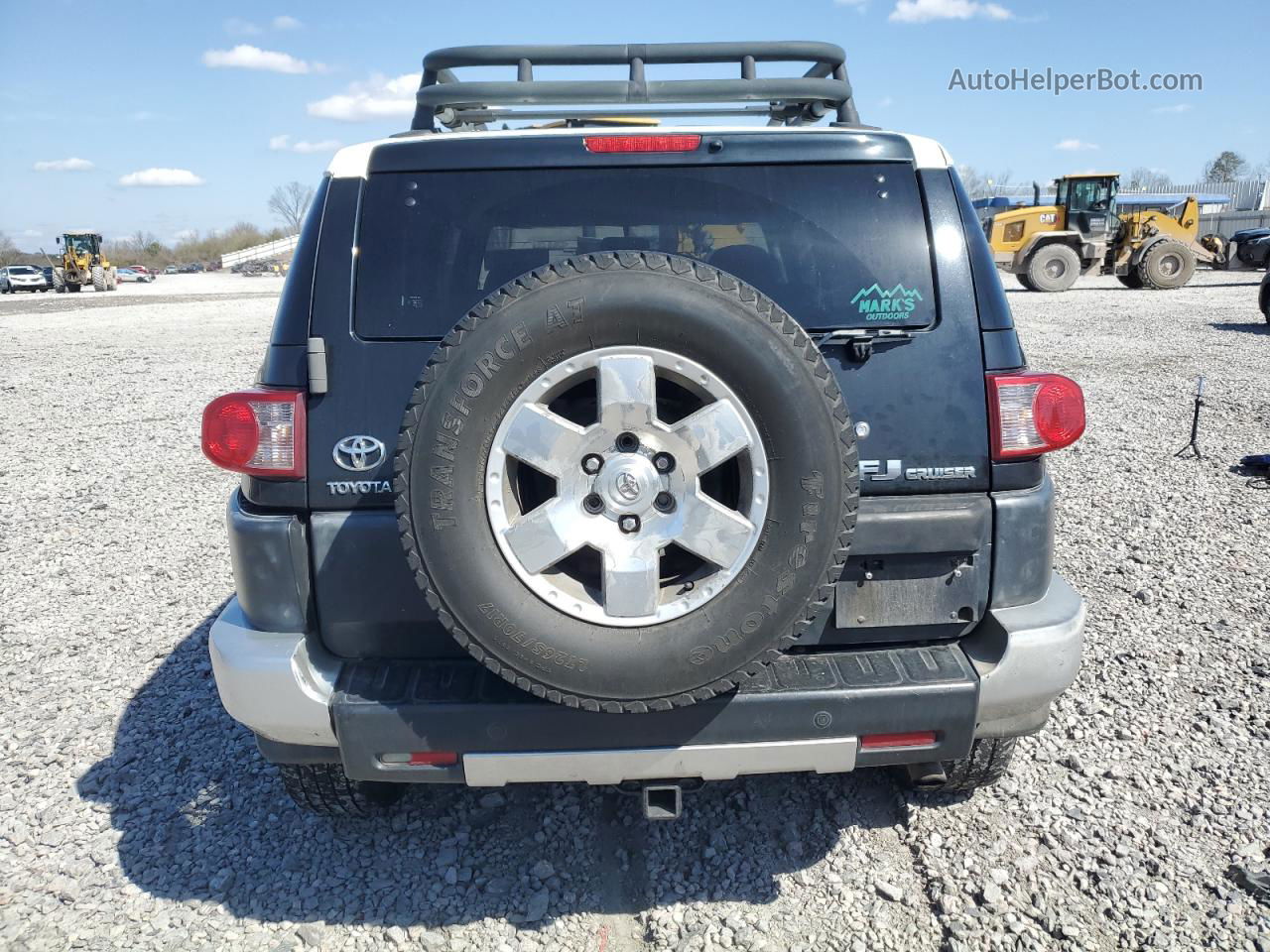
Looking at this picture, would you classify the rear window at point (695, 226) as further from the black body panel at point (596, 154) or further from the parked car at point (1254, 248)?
the parked car at point (1254, 248)

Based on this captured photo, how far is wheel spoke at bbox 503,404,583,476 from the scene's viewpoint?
2045mm

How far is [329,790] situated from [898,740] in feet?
5.45

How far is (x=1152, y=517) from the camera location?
231 inches

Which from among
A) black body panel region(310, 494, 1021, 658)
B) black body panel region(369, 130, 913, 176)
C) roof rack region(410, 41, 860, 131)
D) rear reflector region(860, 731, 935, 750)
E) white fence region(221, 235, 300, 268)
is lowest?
rear reflector region(860, 731, 935, 750)

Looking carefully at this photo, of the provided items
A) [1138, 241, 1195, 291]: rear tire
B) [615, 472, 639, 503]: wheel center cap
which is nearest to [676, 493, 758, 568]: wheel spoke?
[615, 472, 639, 503]: wheel center cap

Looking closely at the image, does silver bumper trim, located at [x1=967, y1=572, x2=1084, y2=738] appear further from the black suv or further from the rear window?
the rear window

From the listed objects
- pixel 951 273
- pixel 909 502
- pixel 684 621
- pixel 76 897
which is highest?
pixel 951 273

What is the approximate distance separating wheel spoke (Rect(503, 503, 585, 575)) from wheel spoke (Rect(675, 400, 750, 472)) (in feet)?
1.10

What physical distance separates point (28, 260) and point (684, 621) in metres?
89.3

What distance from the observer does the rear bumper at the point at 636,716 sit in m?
2.23

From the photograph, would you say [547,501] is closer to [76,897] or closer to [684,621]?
[684,621]

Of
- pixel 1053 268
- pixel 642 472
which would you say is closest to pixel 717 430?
pixel 642 472

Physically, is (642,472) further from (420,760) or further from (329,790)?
(329,790)

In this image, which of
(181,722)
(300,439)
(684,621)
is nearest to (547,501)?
(684,621)
